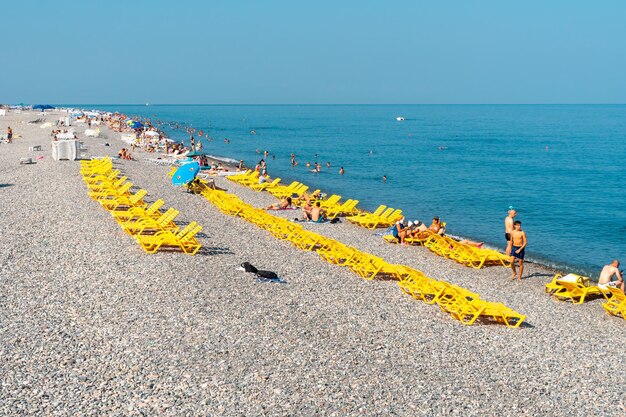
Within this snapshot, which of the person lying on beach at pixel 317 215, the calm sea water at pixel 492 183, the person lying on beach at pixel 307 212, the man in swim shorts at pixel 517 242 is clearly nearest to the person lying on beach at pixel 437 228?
the calm sea water at pixel 492 183

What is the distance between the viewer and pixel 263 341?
7.92m

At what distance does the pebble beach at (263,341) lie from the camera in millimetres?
6496

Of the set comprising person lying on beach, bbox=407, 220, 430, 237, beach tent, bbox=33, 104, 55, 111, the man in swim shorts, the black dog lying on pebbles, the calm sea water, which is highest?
beach tent, bbox=33, 104, 55, 111

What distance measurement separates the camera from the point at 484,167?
4416cm

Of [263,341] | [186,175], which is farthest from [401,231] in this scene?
[186,175]

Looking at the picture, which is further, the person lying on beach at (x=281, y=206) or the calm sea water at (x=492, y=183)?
the calm sea water at (x=492, y=183)

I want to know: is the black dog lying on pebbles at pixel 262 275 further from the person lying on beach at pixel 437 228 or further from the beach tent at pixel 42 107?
the beach tent at pixel 42 107

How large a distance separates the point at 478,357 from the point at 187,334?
3.88 meters

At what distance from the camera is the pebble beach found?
6.50 meters

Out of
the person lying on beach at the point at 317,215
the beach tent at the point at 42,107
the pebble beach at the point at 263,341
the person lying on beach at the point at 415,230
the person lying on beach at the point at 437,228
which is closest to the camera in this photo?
the pebble beach at the point at 263,341

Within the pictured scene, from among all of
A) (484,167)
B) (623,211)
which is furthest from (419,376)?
(484,167)

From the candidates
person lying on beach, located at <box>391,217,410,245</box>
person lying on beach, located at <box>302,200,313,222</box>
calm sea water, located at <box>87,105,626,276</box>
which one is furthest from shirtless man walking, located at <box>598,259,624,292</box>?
person lying on beach, located at <box>302,200,313,222</box>

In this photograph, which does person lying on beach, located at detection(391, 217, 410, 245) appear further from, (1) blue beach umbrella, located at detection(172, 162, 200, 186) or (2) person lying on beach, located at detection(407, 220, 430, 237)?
(1) blue beach umbrella, located at detection(172, 162, 200, 186)

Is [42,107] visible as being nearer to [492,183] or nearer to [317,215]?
[492,183]
